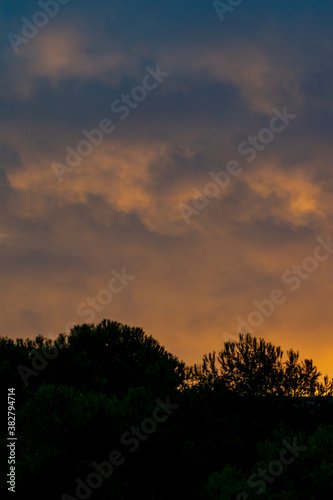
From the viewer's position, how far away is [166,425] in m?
32.6

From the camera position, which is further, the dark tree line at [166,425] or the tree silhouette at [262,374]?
the tree silhouette at [262,374]

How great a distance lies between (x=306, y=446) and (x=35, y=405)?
1220 centimetres

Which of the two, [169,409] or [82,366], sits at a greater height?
[82,366]

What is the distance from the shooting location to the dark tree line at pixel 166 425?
28234 millimetres

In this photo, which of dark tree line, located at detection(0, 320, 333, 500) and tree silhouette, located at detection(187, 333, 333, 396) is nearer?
dark tree line, located at detection(0, 320, 333, 500)

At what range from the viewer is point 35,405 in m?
30.5

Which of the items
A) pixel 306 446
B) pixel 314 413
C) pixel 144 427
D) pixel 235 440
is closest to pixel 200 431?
pixel 235 440

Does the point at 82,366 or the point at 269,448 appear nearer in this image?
the point at 269,448

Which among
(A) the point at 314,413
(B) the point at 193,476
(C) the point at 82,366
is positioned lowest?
(B) the point at 193,476

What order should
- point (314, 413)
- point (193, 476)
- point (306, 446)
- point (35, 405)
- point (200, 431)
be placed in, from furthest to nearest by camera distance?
1. point (314, 413)
2. point (200, 431)
3. point (193, 476)
4. point (35, 405)
5. point (306, 446)

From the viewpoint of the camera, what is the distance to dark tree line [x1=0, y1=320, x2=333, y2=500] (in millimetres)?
28234

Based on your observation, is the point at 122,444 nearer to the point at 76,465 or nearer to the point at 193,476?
the point at 76,465

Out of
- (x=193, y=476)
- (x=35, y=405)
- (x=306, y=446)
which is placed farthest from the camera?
(x=193, y=476)

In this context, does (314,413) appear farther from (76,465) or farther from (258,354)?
(76,465)
